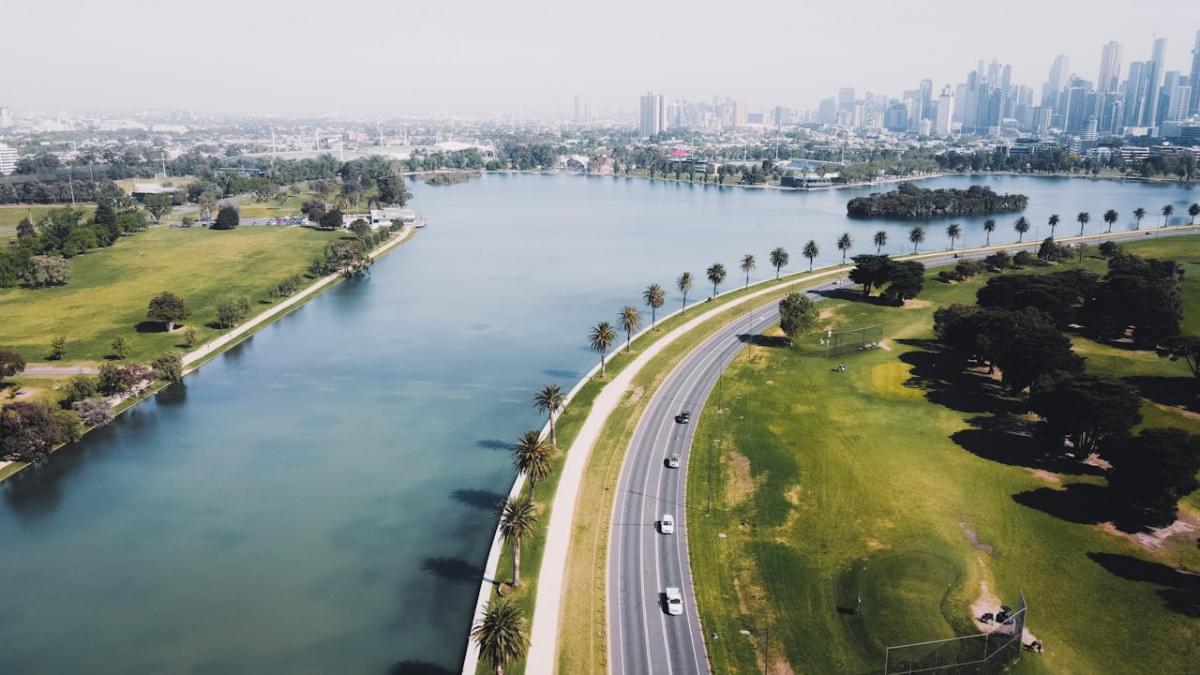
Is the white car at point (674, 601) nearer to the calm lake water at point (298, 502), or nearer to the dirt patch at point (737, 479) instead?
the calm lake water at point (298, 502)

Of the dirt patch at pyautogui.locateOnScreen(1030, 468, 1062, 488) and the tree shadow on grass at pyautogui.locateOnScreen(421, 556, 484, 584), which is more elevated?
the dirt patch at pyautogui.locateOnScreen(1030, 468, 1062, 488)

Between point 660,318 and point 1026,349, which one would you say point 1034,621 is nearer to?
point 1026,349

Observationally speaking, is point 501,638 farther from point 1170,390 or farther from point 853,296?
point 853,296

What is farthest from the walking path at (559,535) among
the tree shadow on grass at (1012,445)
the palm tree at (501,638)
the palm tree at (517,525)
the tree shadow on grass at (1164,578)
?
the tree shadow on grass at (1164,578)

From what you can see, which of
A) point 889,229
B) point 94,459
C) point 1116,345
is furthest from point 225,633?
point 889,229

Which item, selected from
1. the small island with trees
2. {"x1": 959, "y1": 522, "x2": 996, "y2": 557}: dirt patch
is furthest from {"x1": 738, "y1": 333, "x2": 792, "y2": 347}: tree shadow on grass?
the small island with trees

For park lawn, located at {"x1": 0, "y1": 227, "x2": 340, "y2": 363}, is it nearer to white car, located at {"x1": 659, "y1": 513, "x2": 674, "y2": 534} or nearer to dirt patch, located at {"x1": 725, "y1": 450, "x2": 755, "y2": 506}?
white car, located at {"x1": 659, "y1": 513, "x2": 674, "y2": 534}
